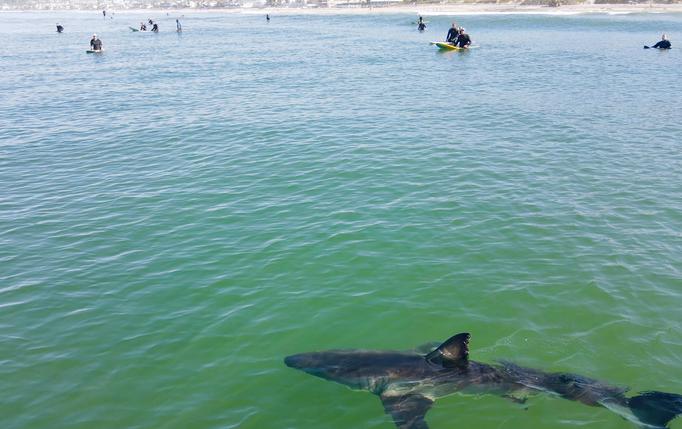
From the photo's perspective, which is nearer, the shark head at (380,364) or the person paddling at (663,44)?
the shark head at (380,364)

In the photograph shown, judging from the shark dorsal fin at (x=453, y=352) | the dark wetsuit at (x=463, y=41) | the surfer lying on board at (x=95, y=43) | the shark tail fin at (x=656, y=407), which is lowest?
the shark tail fin at (x=656, y=407)

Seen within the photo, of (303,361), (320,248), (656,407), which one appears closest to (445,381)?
(303,361)

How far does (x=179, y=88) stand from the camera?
143ft

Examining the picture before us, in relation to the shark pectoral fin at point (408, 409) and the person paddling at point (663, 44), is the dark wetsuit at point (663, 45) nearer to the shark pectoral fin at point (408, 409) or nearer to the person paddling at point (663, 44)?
the person paddling at point (663, 44)

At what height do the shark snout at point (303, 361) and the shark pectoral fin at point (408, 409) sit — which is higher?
the shark snout at point (303, 361)

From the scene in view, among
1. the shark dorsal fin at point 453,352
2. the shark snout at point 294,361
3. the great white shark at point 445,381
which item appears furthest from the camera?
the shark snout at point 294,361

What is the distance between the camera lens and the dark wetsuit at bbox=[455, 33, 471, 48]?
2469 inches

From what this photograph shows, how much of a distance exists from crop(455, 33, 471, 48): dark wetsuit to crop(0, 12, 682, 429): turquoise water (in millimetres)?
26432

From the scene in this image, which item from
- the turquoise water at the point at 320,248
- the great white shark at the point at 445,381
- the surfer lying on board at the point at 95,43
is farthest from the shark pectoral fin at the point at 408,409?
the surfer lying on board at the point at 95,43

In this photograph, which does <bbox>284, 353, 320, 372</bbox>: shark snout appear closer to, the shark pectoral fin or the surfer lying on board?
the shark pectoral fin

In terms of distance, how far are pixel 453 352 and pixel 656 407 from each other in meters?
4.09

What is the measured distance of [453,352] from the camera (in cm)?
1157

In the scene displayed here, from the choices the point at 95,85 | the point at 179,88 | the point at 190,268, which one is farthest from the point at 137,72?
the point at 190,268

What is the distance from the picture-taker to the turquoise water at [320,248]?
39.0 feet
